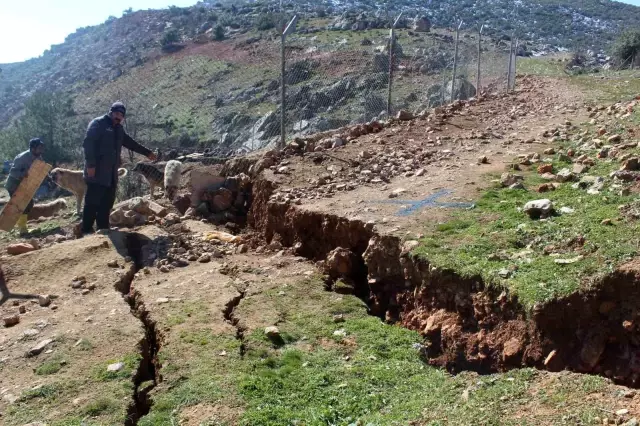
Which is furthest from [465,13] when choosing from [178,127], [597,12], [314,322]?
[314,322]

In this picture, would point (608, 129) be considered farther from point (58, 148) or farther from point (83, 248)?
point (58, 148)

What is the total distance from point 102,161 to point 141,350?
3.33 m

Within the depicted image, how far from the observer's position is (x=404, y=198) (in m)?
6.08

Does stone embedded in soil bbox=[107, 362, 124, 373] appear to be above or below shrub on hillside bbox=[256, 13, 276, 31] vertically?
below

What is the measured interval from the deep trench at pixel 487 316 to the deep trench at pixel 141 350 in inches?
61.6

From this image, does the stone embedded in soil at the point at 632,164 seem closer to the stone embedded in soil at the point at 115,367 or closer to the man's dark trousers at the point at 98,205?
the stone embedded in soil at the point at 115,367

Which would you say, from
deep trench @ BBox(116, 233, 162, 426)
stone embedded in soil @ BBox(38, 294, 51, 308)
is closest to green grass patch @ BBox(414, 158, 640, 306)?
deep trench @ BBox(116, 233, 162, 426)

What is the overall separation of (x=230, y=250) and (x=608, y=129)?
16.3 ft

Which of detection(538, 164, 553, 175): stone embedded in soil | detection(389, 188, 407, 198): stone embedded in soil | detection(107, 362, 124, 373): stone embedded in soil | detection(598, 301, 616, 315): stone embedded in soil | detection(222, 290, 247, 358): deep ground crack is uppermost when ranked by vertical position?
detection(538, 164, 553, 175): stone embedded in soil

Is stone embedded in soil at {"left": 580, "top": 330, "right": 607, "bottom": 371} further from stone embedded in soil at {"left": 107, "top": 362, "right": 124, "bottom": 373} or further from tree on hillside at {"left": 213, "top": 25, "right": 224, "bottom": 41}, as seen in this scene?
tree on hillside at {"left": 213, "top": 25, "right": 224, "bottom": 41}

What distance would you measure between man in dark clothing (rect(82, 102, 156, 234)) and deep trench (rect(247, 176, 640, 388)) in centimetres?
294

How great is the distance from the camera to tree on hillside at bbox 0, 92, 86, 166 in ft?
73.4

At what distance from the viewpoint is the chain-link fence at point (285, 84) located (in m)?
16.5

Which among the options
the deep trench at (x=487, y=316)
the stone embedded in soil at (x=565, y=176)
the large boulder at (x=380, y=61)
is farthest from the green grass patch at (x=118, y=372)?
the large boulder at (x=380, y=61)
